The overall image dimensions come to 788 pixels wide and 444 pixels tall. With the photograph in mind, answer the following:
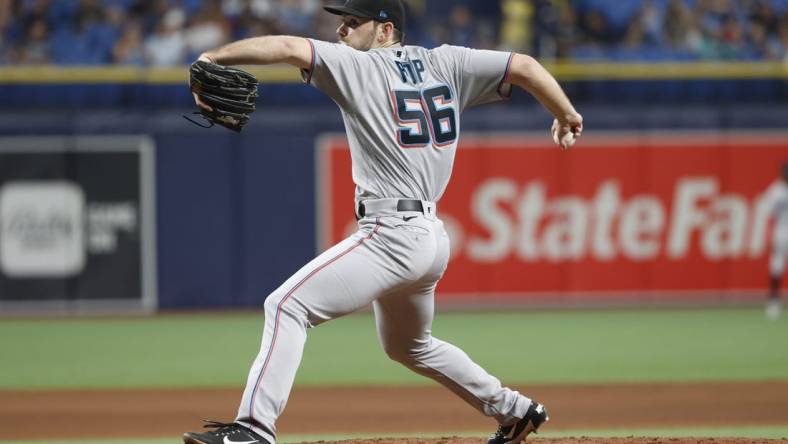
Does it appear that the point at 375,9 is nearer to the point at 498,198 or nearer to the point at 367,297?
the point at 367,297

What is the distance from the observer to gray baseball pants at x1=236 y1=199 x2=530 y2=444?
4129mm

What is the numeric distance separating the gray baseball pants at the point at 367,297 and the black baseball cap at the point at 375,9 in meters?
0.70

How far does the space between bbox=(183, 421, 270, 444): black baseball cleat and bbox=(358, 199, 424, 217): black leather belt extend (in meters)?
0.94

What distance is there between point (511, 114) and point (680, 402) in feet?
23.6

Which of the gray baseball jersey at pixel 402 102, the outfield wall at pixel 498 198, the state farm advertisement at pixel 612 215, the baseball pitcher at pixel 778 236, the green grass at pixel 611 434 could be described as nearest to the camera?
the gray baseball jersey at pixel 402 102

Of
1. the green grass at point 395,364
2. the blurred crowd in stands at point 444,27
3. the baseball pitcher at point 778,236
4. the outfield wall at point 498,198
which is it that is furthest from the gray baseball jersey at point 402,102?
the blurred crowd in stands at point 444,27

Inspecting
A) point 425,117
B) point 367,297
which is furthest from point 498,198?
point 367,297

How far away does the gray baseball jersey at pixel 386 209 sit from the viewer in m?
4.18

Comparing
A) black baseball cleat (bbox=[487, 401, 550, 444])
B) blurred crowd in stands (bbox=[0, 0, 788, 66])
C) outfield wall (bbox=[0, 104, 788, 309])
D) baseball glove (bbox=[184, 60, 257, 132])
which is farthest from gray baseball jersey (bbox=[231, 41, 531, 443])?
blurred crowd in stands (bbox=[0, 0, 788, 66])

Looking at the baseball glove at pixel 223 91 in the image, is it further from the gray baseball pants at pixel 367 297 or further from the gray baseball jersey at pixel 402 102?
the gray baseball pants at pixel 367 297

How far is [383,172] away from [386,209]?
0.46 feet

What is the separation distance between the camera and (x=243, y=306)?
45.5 ft

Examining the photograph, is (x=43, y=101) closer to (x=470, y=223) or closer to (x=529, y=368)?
(x=470, y=223)

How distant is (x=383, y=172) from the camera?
4402mm
